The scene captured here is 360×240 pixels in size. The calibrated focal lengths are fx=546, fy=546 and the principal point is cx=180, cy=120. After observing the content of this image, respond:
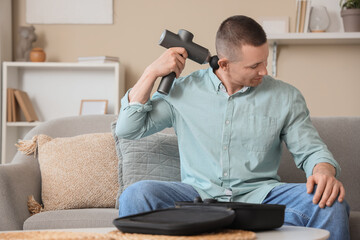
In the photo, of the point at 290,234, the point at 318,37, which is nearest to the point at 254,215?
the point at 290,234

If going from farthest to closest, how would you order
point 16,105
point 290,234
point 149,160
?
point 16,105 → point 149,160 → point 290,234

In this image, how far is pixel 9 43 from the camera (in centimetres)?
389

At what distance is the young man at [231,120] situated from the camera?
70.4 inches

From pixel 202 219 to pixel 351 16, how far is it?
111 inches

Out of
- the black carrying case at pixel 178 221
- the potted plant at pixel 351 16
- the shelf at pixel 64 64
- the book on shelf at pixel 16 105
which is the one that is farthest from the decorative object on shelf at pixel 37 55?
the black carrying case at pixel 178 221

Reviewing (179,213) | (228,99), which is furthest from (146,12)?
(179,213)

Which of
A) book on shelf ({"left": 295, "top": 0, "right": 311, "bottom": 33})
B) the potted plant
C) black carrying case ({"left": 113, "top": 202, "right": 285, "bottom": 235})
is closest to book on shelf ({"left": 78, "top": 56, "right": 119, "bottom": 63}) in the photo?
book on shelf ({"left": 295, "top": 0, "right": 311, "bottom": 33})

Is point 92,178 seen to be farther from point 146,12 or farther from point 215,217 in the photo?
point 146,12

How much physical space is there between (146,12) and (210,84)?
2069 mm

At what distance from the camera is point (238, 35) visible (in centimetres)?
182

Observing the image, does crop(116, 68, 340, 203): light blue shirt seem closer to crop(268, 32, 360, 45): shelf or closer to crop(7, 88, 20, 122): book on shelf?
crop(268, 32, 360, 45): shelf

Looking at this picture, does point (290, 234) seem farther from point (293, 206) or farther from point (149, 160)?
point (149, 160)

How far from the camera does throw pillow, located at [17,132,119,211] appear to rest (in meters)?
2.27

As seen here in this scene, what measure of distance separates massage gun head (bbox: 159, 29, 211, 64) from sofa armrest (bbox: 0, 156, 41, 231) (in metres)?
0.82
